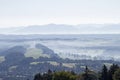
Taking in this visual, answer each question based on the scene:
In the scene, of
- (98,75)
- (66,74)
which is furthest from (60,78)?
(98,75)

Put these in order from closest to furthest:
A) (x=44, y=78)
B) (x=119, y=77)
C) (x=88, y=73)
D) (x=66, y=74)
→ (x=119, y=77), (x=88, y=73), (x=66, y=74), (x=44, y=78)

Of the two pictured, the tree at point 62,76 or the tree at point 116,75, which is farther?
the tree at point 62,76

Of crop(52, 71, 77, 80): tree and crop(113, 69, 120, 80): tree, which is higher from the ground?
crop(113, 69, 120, 80): tree

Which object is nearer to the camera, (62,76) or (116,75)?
(116,75)

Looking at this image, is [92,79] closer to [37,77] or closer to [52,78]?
[52,78]

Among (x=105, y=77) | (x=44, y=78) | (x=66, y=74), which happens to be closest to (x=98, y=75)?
(x=105, y=77)

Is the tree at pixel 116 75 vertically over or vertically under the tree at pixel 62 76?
over

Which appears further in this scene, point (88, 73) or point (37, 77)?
point (37, 77)

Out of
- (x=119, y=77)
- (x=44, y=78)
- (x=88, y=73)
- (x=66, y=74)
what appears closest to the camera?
(x=119, y=77)

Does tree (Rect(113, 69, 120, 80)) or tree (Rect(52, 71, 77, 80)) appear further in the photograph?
tree (Rect(52, 71, 77, 80))

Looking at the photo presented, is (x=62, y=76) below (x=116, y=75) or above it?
below
